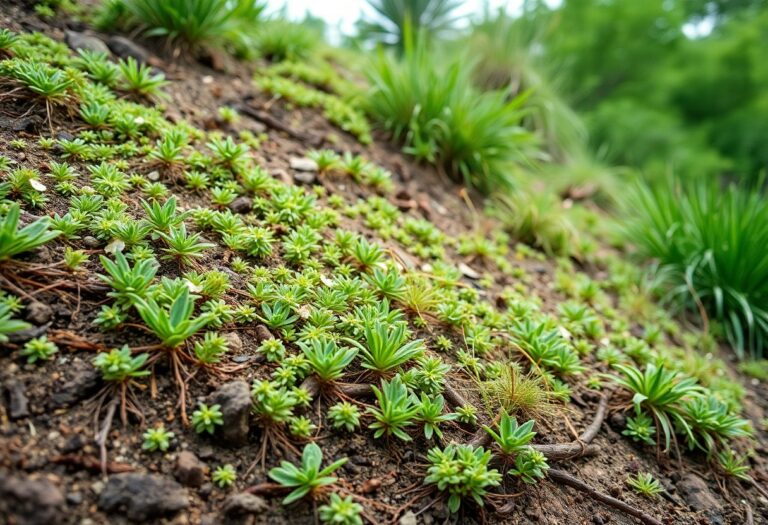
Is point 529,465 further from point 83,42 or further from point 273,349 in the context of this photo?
point 83,42

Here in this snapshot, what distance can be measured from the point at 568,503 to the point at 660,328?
1.97 metres

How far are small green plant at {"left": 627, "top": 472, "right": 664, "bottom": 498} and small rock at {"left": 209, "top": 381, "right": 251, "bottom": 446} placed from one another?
162cm

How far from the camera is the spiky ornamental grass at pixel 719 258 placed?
3.52 m

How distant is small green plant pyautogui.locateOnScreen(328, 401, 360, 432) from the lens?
1699 mm

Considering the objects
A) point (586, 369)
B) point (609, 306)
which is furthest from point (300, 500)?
point (609, 306)

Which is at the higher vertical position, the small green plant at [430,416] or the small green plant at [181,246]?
the small green plant at [181,246]

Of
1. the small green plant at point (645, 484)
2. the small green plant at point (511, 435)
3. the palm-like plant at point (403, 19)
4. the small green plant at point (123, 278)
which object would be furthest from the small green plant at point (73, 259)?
the palm-like plant at point (403, 19)

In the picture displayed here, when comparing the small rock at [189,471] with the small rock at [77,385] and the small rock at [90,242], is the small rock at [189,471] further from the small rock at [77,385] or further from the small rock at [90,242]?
the small rock at [90,242]

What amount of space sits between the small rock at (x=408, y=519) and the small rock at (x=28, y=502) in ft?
3.16

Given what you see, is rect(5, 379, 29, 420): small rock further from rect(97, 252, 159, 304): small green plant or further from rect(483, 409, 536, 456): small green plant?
rect(483, 409, 536, 456): small green plant

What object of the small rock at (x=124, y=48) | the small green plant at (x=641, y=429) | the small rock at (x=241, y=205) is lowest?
the small green plant at (x=641, y=429)

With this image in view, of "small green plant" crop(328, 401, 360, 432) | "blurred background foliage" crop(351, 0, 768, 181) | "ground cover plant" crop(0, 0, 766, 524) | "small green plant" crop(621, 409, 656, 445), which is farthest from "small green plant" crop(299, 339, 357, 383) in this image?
"blurred background foliage" crop(351, 0, 768, 181)

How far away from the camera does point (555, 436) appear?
2.07 metres

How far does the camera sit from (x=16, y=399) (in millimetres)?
1431
